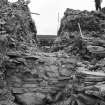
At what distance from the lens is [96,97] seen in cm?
881

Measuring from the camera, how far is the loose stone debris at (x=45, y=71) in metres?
9.69

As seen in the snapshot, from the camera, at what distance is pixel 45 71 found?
11.5m

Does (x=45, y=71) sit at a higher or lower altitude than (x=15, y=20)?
lower

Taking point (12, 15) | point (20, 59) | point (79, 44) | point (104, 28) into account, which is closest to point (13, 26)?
point (12, 15)

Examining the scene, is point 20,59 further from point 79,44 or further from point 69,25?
point 69,25

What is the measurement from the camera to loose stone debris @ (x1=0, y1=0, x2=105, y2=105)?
9686mm

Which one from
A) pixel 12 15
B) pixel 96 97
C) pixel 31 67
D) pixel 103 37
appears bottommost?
pixel 96 97

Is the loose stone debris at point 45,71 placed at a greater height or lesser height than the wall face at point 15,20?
lesser

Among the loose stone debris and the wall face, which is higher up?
the wall face

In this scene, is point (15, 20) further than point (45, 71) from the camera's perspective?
Yes

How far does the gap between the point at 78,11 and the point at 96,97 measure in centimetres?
1127

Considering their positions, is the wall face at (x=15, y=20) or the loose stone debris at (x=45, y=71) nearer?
the loose stone debris at (x=45, y=71)

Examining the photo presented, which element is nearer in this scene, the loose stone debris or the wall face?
the loose stone debris

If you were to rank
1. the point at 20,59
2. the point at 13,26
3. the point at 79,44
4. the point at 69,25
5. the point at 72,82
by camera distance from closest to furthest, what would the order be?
the point at 72,82, the point at 20,59, the point at 13,26, the point at 79,44, the point at 69,25
